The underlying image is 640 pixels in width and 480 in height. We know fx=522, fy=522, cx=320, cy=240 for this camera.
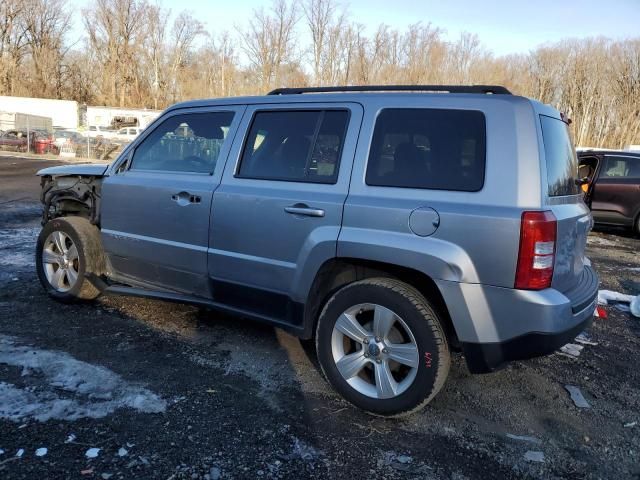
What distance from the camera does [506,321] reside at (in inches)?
107

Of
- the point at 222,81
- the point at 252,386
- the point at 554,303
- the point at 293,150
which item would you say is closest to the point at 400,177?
the point at 293,150

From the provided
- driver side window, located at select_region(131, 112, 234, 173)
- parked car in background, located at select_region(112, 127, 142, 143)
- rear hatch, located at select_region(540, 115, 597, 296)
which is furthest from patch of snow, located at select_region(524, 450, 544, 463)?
parked car in background, located at select_region(112, 127, 142, 143)

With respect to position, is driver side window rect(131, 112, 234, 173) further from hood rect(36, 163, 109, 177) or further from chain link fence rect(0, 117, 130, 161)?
chain link fence rect(0, 117, 130, 161)

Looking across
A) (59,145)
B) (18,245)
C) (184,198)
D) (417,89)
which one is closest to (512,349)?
(417,89)

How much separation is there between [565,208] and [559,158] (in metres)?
0.33

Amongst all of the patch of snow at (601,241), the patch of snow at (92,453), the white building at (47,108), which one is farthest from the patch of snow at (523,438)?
the white building at (47,108)

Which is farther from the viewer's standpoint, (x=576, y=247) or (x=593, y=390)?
(x=593, y=390)

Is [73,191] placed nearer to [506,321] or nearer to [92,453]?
[92,453]

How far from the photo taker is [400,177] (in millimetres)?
3029

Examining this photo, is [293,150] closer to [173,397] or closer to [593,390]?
[173,397]

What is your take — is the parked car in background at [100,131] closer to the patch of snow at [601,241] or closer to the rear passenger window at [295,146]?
the patch of snow at [601,241]

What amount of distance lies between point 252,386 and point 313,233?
3.56ft

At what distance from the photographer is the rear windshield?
2852mm

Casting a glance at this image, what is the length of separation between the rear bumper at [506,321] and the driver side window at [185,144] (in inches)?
80.6
